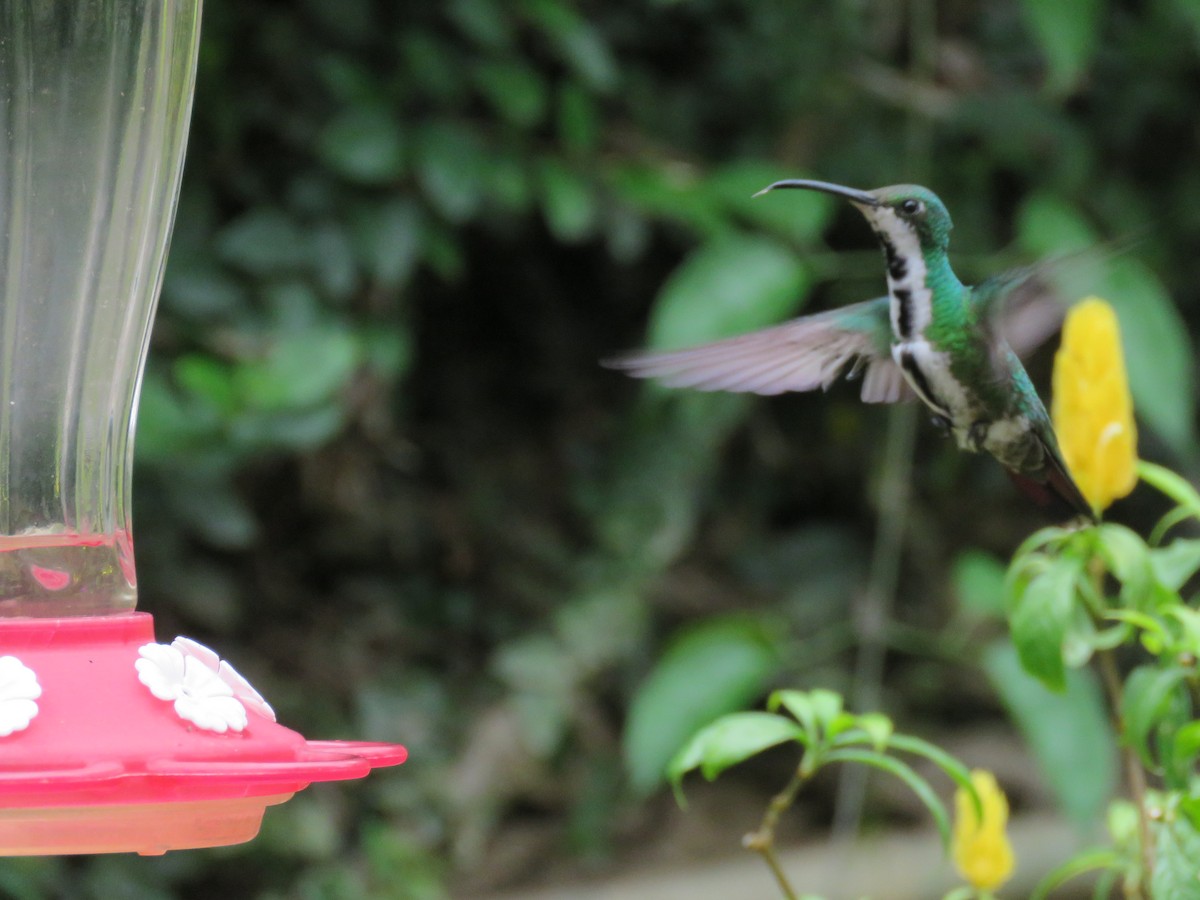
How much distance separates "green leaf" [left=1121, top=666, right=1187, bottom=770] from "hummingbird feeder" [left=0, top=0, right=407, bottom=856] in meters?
0.53

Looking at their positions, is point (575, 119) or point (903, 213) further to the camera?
point (575, 119)

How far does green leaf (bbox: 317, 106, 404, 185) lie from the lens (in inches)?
98.0

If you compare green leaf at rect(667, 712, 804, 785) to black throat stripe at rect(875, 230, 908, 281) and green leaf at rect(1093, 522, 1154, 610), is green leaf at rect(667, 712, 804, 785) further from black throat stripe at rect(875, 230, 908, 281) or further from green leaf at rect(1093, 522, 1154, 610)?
black throat stripe at rect(875, 230, 908, 281)

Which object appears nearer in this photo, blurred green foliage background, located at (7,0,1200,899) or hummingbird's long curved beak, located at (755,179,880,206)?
hummingbird's long curved beak, located at (755,179,880,206)

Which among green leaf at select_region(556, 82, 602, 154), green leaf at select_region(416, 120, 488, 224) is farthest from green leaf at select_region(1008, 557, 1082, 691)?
green leaf at select_region(556, 82, 602, 154)

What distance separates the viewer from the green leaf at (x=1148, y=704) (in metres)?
1.05

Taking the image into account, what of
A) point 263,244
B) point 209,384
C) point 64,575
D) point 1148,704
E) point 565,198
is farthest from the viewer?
point 565,198

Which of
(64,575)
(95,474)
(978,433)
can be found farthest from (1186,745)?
(95,474)

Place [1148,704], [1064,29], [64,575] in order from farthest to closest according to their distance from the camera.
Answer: [1064,29] < [64,575] < [1148,704]

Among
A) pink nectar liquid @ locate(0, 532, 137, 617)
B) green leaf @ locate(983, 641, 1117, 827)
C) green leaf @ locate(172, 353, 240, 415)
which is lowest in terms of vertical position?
green leaf @ locate(983, 641, 1117, 827)

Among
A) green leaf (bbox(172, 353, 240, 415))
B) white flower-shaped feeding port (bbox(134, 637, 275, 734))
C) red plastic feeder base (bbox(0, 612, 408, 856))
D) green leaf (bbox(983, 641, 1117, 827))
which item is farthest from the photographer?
green leaf (bbox(983, 641, 1117, 827))

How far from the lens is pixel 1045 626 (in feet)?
3.45

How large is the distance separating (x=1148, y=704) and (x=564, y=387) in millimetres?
2383

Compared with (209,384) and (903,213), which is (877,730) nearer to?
(903,213)
